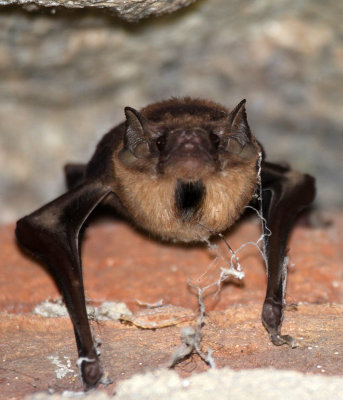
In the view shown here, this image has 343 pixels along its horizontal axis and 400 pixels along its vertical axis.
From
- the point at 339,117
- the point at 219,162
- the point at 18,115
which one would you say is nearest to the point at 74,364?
the point at 219,162

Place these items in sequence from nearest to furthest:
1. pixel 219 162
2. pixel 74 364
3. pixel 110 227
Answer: pixel 74 364 → pixel 219 162 → pixel 110 227

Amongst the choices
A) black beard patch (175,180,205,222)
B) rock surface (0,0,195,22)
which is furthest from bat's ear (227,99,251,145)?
rock surface (0,0,195,22)

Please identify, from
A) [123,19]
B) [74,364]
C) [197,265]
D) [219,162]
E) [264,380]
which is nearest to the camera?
[264,380]

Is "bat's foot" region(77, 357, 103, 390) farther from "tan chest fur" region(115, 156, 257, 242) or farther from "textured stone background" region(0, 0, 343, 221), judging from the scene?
"textured stone background" region(0, 0, 343, 221)

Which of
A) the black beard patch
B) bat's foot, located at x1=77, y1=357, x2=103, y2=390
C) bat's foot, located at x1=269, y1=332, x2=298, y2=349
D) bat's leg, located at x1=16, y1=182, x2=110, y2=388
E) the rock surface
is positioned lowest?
bat's foot, located at x1=269, y1=332, x2=298, y2=349

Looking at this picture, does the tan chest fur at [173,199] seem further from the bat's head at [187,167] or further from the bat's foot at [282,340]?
the bat's foot at [282,340]

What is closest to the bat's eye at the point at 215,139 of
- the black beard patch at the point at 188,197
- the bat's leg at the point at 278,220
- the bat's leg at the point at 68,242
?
the black beard patch at the point at 188,197

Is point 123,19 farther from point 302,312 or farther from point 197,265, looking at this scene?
point 302,312
